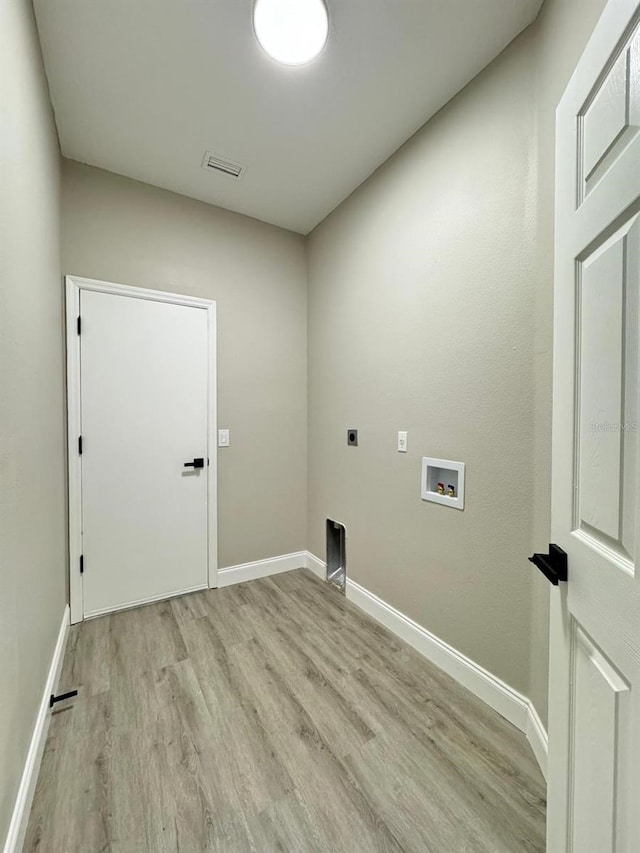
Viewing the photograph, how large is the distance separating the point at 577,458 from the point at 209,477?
2.32 meters

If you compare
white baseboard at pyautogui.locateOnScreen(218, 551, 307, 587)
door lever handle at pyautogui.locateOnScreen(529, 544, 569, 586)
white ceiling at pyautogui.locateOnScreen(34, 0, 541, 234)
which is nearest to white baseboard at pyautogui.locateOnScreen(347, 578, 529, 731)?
white baseboard at pyautogui.locateOnScreen(218, 551, 307, 587)

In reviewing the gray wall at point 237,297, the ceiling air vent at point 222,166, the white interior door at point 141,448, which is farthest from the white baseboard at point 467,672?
the ceiling air vent at point 222,166

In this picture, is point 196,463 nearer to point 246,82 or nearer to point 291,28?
point 246,82

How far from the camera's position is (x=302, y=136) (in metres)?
1.96

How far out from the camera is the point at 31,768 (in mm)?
1162

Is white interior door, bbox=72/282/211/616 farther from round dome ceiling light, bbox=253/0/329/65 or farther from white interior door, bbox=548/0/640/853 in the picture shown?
white interior door, bbox=548/0/640/853

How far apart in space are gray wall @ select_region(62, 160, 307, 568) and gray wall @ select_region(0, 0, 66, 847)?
1.26 feet

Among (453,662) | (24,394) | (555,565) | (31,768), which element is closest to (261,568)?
(453,662)

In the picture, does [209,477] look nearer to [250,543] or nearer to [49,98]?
[250,543]

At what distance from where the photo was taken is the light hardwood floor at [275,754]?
1.07 m

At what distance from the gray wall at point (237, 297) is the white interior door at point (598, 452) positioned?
222 centimetres

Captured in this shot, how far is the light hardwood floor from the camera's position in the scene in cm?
107

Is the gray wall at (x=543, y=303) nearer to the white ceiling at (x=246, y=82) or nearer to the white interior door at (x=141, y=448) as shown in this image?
the white ceiling at (x=246, y=82)

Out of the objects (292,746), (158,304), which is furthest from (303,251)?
(292,746)
